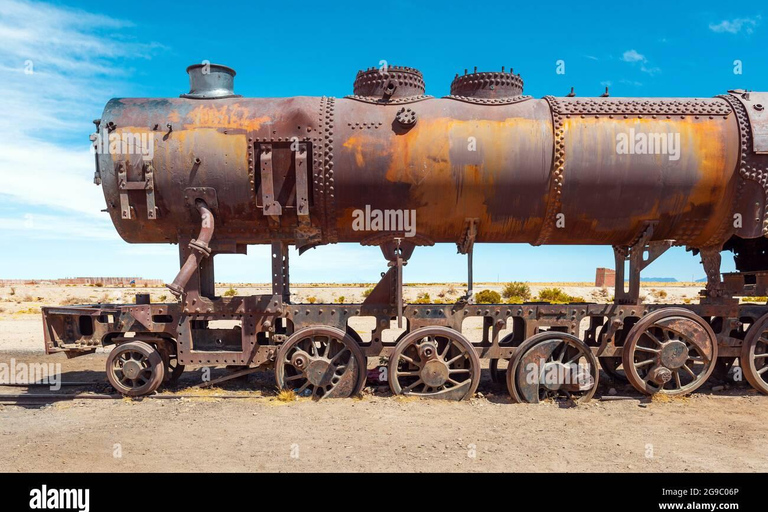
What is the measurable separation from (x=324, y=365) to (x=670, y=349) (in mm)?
5175

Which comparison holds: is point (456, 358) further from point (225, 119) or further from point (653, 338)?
point (225, 119)

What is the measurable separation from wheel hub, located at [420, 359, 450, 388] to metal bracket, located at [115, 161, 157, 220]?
15.4ft

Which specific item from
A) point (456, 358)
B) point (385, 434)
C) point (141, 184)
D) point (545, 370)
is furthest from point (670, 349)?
point (141, 184)

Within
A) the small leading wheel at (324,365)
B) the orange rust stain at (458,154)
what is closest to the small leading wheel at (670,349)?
the orange rust stain at (458,154)

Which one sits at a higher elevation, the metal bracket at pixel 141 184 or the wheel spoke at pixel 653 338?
the metal bracket at pixel 141 184

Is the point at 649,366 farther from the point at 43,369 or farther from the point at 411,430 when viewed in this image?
the point at 43,369

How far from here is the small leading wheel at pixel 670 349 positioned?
24.0 feet

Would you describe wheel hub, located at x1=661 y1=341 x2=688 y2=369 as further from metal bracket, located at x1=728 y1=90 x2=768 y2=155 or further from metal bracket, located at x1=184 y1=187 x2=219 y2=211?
metal bracket, located at x1=184 y1=187 x2=219 y2=211

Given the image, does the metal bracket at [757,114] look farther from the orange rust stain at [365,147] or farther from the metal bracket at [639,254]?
the orange rust stain at [365,147]

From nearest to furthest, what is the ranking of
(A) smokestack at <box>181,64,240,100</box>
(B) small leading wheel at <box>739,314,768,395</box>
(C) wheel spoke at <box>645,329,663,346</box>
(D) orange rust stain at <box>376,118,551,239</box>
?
(D) orange rust stain at <box>376,118,551,239</box> < (C) wheel spoke at <box>645,329,663,346</box> < (B) small leading wheel at <box>739,314,768,395</box> < (A) smokestack at <box>181,64,240,100</box>

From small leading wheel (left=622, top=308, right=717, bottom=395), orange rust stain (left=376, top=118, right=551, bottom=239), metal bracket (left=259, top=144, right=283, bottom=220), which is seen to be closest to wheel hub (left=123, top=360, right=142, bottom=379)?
metal bracket (left=259, top=144, right=283, bottom=220)

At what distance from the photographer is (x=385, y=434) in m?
5.96

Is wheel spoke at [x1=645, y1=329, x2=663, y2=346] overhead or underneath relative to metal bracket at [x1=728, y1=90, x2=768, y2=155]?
underneath

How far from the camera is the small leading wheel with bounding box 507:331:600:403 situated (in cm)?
729
